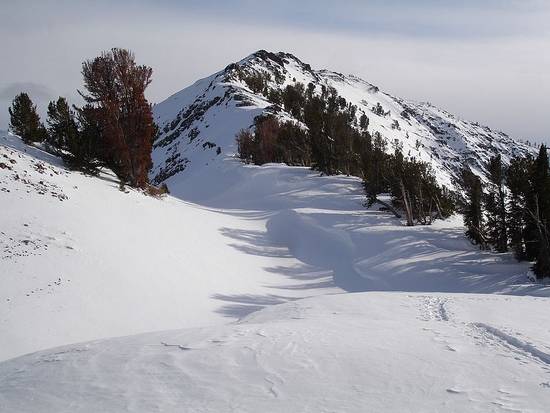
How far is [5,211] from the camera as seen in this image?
13.5 metres

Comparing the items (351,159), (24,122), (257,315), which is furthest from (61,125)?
(351,159)

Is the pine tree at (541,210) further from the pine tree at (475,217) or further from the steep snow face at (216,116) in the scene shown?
the steep snow face at (216,116)

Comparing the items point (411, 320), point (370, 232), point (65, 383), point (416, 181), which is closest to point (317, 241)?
point (370, 232)

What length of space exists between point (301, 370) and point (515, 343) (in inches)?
147

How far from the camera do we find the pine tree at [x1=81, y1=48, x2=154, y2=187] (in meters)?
22.4

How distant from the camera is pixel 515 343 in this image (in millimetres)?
7188

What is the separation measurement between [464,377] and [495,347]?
5.27 ft

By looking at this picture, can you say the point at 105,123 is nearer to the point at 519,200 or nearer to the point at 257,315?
the point at 257,315

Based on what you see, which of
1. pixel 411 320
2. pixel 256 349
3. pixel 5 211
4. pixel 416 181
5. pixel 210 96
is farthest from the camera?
pixel 210 96

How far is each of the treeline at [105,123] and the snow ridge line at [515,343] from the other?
19328 mm

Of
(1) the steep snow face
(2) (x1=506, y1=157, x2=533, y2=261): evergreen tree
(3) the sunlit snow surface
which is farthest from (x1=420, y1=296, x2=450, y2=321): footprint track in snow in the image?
(1) the steep snow face

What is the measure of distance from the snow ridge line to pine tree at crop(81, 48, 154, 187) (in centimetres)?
1931

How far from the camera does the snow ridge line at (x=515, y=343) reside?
21.5ft

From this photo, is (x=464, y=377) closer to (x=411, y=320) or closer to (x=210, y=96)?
(x=411, y=320)
